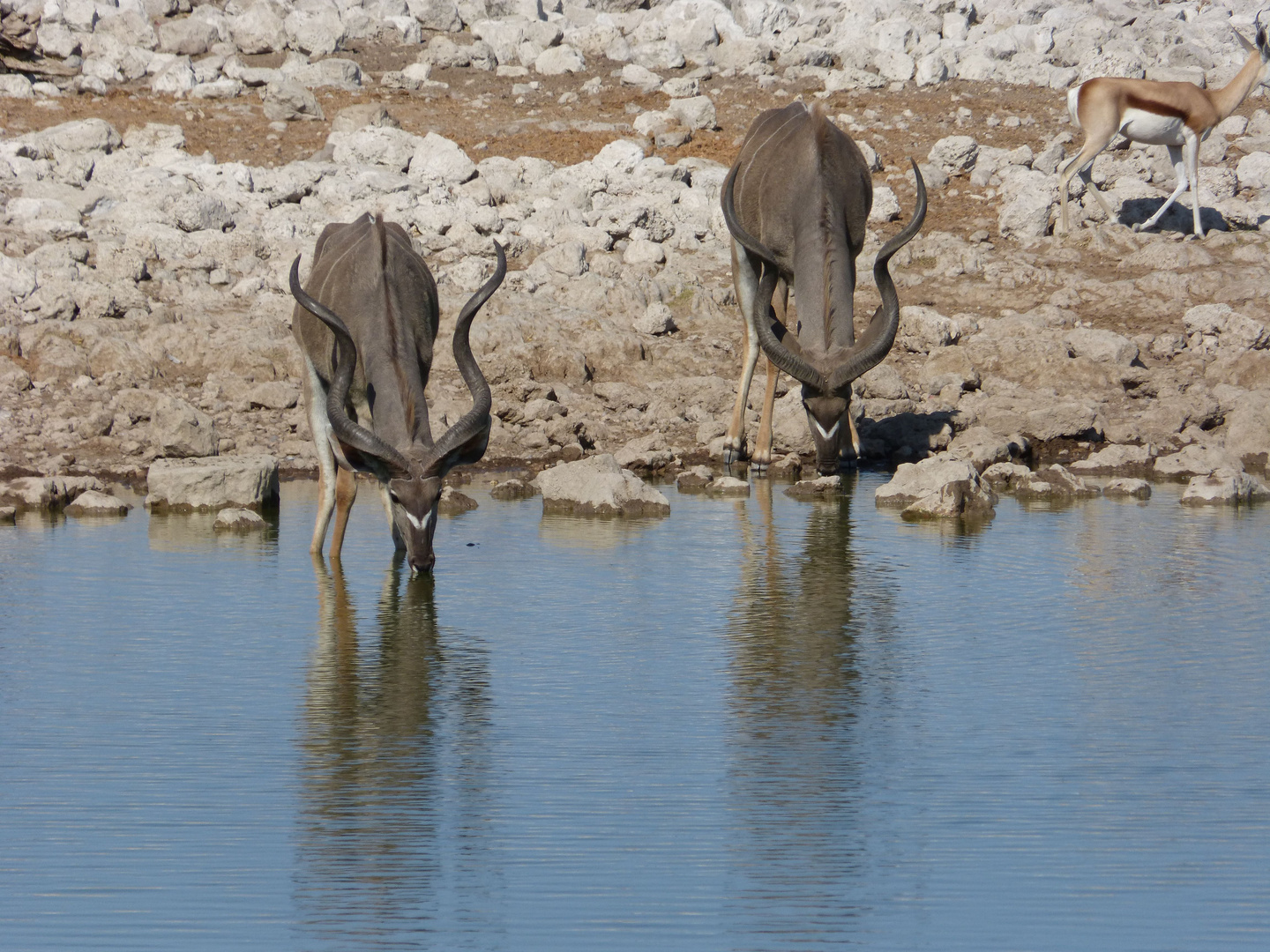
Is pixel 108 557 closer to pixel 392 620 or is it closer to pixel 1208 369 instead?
pixel 392 620

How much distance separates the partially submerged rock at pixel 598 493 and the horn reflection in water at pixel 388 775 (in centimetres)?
298

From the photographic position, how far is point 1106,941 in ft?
17.0

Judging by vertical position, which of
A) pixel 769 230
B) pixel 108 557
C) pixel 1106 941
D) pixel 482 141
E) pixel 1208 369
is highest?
pixel 482 141

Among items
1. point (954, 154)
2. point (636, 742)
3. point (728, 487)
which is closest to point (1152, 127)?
point (954, 154)

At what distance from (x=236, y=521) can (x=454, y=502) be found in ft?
5.27

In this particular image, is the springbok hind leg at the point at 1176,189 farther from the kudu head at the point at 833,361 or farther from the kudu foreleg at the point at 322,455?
the kudu foreleg at the point at 322,455

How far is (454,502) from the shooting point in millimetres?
13047

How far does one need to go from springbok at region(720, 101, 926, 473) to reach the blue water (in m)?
1.53

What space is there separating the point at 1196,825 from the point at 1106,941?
1.19 meters

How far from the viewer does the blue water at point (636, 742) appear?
215 inches

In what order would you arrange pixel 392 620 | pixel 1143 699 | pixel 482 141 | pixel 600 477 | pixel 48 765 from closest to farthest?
pixel 48 765
pixel 1143 699
pixel 392 620
pixel 600 477
pixel 482 141

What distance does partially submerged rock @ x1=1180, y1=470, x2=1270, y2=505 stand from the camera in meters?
13.4

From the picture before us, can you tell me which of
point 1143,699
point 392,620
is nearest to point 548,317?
point 392,620

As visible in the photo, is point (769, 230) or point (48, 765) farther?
point (769, 230)
